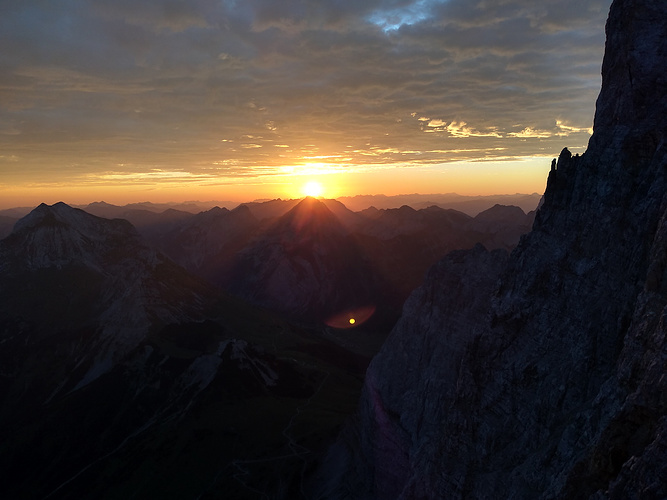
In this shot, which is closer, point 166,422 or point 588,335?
point 588,335

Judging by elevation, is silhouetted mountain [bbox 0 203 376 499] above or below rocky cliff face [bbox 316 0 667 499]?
below

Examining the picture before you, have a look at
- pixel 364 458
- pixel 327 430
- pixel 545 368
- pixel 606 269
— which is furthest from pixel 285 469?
pixel 606 269

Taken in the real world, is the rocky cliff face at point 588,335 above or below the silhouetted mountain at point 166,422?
above

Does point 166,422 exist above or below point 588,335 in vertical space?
below

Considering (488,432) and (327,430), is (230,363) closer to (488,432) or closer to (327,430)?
(327,430)

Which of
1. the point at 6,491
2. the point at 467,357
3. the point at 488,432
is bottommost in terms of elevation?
the point at 6,491

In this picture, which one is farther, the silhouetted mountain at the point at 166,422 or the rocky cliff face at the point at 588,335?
the silhouetted mountain at the point at 166,422

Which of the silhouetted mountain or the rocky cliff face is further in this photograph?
the silhouetted mountain

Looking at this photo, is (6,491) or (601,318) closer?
(601,318)
